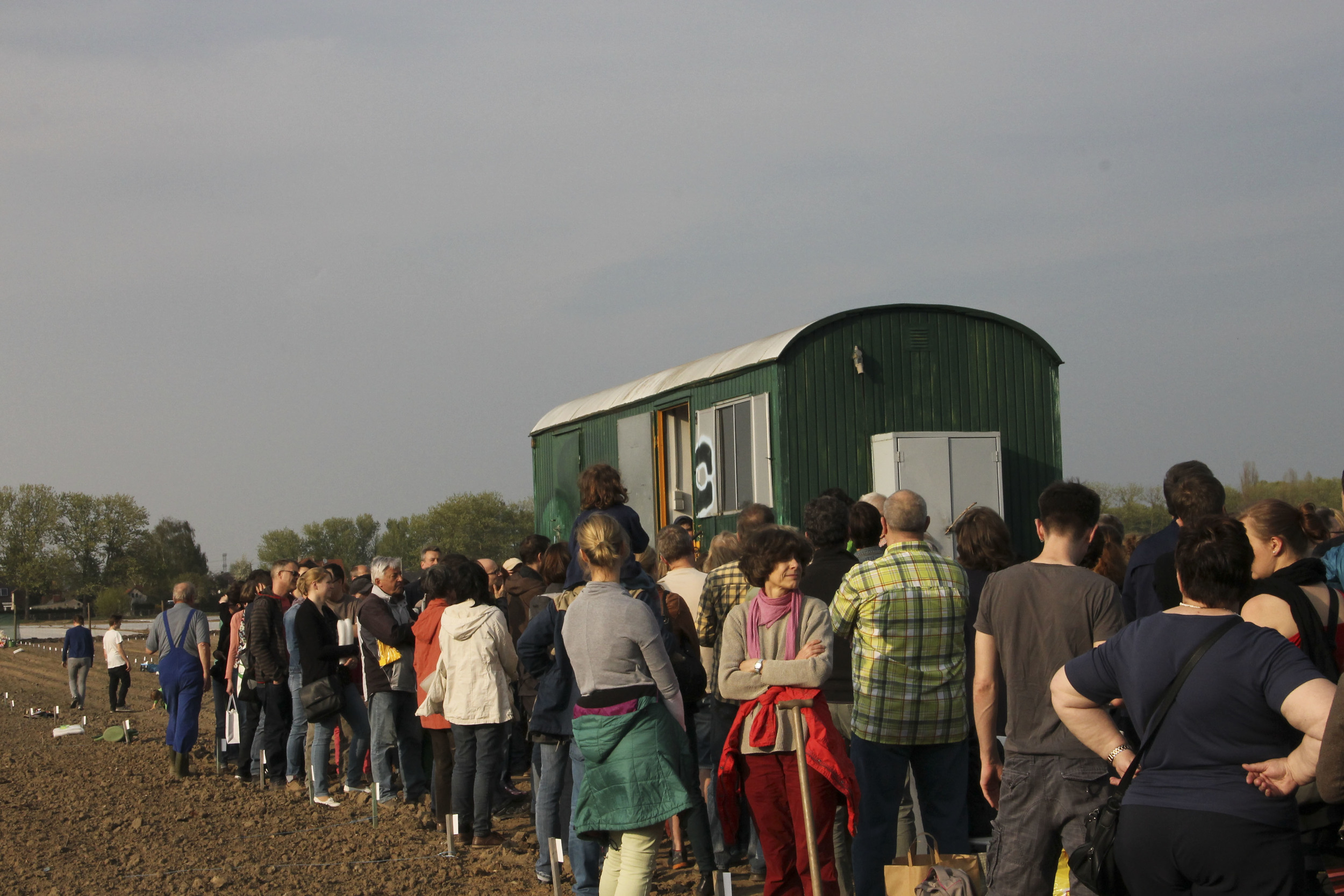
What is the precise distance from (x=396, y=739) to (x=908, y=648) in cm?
492

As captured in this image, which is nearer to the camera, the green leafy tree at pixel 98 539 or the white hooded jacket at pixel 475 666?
the white hooded jacket at pixel 475 666

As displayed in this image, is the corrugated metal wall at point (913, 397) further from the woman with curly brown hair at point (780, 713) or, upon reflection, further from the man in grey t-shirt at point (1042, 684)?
the man in grey t-shirt at point (1042, 684)

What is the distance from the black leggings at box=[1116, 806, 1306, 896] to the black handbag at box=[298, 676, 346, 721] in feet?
22.1

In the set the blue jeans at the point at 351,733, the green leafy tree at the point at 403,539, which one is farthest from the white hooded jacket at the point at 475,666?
the green leafy tree at the point at 403,539

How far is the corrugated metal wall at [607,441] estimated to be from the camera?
11.1 m

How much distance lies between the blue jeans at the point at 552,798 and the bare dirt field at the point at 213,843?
0.29 meters

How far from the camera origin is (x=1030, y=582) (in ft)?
13.6

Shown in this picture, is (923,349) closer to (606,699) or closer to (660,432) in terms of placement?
(660,432)

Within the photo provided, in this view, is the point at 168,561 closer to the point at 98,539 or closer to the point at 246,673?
the point at 98,539

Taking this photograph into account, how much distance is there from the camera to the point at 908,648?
4773mm

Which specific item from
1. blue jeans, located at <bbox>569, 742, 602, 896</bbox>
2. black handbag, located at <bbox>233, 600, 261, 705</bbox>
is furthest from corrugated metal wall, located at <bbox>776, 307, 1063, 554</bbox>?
blue jeans, located at <bbox>569, 742, 602, 896</bbox>

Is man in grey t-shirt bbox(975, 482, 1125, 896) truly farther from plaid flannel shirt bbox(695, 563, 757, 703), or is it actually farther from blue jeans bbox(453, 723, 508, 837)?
blue jeans bbox(453, 723, 508, 837)

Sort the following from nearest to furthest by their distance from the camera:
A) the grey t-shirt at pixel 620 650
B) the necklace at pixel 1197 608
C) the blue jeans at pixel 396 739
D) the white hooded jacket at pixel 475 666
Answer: the necklace at pixel 1197 608 → the grey t-shirt at pixel 620 650 → the white hooded jacket at pixel 475 666 → the blue jeans at pixel 396 739

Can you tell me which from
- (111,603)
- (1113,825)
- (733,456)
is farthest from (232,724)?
(111,603)
